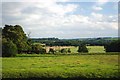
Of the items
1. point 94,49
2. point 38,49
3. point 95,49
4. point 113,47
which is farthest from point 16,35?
point 113,47

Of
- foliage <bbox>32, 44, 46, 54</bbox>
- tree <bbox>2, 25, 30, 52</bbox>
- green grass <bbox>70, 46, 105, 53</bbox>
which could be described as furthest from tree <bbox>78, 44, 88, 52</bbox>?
tree <bbox>2, 25, 30, 52</bbox>

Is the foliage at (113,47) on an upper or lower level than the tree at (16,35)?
lower

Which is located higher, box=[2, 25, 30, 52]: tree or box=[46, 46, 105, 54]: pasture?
box=[2, 25, 30, 52]: tree

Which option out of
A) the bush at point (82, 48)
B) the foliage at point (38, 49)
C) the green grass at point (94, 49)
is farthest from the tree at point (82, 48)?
the foliage at point (38, 49)

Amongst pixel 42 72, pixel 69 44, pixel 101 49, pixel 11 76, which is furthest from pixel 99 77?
pixel 69 44

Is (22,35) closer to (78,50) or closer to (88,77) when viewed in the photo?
(78,50)

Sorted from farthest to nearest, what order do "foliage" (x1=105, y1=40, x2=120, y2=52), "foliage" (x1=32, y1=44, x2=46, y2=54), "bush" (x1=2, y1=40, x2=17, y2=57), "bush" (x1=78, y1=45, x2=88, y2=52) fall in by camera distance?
"bush" (x1=78, y1=45, x2=88, y2=52), "foliage" (x1=32, y1=44, x2=46, y2=54), "foliage" (x1=105, y1=40, x2=120, y2=52), "bush" (x1=2, y1=40, x2=17, y2=57)

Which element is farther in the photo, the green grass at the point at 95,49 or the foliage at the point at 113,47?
the green grass at the point at 95,49

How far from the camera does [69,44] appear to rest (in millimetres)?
52562

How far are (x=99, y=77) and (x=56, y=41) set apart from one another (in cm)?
3111

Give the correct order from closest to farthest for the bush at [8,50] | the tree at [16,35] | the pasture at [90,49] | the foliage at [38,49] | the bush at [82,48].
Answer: the bush at [8,50], the tree at [16,35], the foliage at [38,49], the pasture at [90,49], the bush at [82,48]

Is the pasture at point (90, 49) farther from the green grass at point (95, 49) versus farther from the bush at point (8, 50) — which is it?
the bush at point (8, 50)

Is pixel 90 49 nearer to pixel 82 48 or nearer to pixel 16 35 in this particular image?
pixel 82 48

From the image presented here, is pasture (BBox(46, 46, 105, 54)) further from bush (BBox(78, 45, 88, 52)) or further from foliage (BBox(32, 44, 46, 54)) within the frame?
foliage (BBox(32, 44, 46, 54))
